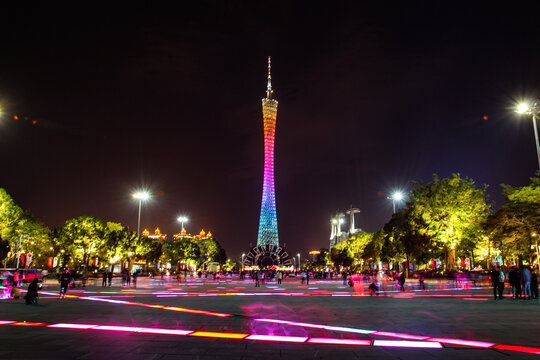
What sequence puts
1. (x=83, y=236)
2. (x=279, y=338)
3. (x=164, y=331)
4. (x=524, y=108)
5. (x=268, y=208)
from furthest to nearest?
(x=268, y=208) < (x=83, y=236) < (x=524, y=108) < (x=164, y=331) < (x=279, y=338)

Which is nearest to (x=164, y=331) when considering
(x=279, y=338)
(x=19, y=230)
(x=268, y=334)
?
(x=268, y=334)

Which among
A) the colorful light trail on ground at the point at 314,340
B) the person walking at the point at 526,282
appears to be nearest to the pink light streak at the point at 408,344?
the colorful light trail on ground at the point at 314,340

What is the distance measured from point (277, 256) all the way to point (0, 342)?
6204 inches

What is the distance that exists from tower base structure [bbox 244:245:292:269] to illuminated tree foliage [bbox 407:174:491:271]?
356 feet

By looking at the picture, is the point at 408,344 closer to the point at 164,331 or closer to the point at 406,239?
the point at 164,331

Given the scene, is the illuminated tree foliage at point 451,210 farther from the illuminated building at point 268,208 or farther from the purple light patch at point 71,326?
the illuminated building at point 268,208

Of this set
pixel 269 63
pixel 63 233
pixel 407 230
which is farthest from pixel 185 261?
pixel 269 63

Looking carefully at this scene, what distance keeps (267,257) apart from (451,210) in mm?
118315

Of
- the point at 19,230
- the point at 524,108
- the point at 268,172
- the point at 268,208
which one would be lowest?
the point at 19,230

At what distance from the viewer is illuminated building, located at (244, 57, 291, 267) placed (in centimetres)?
13325

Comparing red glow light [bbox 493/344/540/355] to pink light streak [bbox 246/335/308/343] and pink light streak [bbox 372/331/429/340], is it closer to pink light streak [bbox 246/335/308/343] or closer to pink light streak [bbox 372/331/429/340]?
pink light streak [bbox 372/331/429/340]

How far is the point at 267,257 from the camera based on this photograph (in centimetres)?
16238

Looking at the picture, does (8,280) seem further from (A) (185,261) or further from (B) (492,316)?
(A) (185,261)

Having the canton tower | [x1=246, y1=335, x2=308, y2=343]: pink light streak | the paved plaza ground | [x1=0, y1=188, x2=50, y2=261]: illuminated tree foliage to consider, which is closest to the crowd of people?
the paved plaza ground
